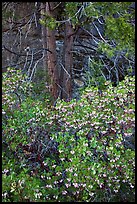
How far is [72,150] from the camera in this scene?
2320 millimetres

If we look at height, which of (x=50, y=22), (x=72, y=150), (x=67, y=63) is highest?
(x=50, y=22)

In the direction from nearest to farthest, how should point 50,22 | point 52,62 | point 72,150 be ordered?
point 72,150 → point 50,22 → point 52,62

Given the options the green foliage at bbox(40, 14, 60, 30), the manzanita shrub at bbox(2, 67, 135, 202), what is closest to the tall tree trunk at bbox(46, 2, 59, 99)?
the green foliage at bbox(40, 14, 60, 30)

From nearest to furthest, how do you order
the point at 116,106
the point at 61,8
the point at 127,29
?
the point at 116,106
the point at 127,29
the point at 61,8

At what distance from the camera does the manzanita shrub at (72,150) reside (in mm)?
2248

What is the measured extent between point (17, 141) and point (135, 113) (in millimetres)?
1037

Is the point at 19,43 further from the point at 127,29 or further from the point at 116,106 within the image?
the point at 116,106

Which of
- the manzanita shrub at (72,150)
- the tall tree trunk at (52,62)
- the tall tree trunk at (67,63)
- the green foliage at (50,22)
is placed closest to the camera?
the manzanita shrub at (72,150)

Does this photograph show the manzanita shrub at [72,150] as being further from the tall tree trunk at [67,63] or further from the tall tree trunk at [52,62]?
the tall tree trunk at [67,63]

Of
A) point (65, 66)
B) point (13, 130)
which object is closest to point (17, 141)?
point (13, 130)

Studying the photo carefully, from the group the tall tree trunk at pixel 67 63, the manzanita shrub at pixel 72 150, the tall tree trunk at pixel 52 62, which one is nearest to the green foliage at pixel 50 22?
the tall tree trunk at pixel 52 62

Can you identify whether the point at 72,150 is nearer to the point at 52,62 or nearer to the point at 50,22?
the point at 50,22

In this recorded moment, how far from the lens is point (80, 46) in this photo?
478cm

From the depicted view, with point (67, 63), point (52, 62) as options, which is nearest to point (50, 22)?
point (52, 62)
